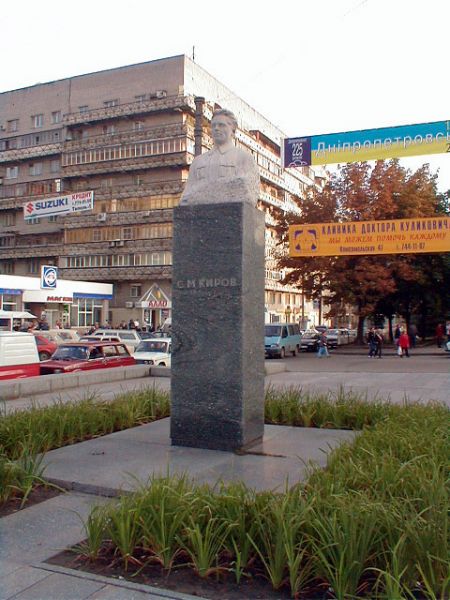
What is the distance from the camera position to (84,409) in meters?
8.07

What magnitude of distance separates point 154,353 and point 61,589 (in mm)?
16892

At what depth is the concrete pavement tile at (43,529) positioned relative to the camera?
158 inches

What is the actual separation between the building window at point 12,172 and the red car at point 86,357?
185 feet

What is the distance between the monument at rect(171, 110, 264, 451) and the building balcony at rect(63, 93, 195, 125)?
50.8m

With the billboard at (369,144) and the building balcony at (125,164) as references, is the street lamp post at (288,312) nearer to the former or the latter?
the building balcony at (125,164)

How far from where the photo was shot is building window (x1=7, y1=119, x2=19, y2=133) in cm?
6819

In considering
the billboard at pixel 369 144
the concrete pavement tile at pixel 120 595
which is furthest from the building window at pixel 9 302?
the concrete pavement tile at pixel 120 595

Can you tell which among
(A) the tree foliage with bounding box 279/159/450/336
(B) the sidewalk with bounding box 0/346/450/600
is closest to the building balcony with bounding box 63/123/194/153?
(A) the tree foliage with bounding box 279/159/450/336

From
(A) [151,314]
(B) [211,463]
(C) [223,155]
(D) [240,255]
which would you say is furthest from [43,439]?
(A) [151,314]

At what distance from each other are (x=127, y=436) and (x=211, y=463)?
1.74 meters

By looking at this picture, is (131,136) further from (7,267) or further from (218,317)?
(218,317)

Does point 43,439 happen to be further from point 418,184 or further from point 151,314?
point 151,314

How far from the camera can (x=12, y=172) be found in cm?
6888

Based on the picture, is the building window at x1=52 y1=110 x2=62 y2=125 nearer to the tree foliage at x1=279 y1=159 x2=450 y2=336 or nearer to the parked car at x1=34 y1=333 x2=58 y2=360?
the tree foliage at x1=279 y1=159 x2=450 y2=336
